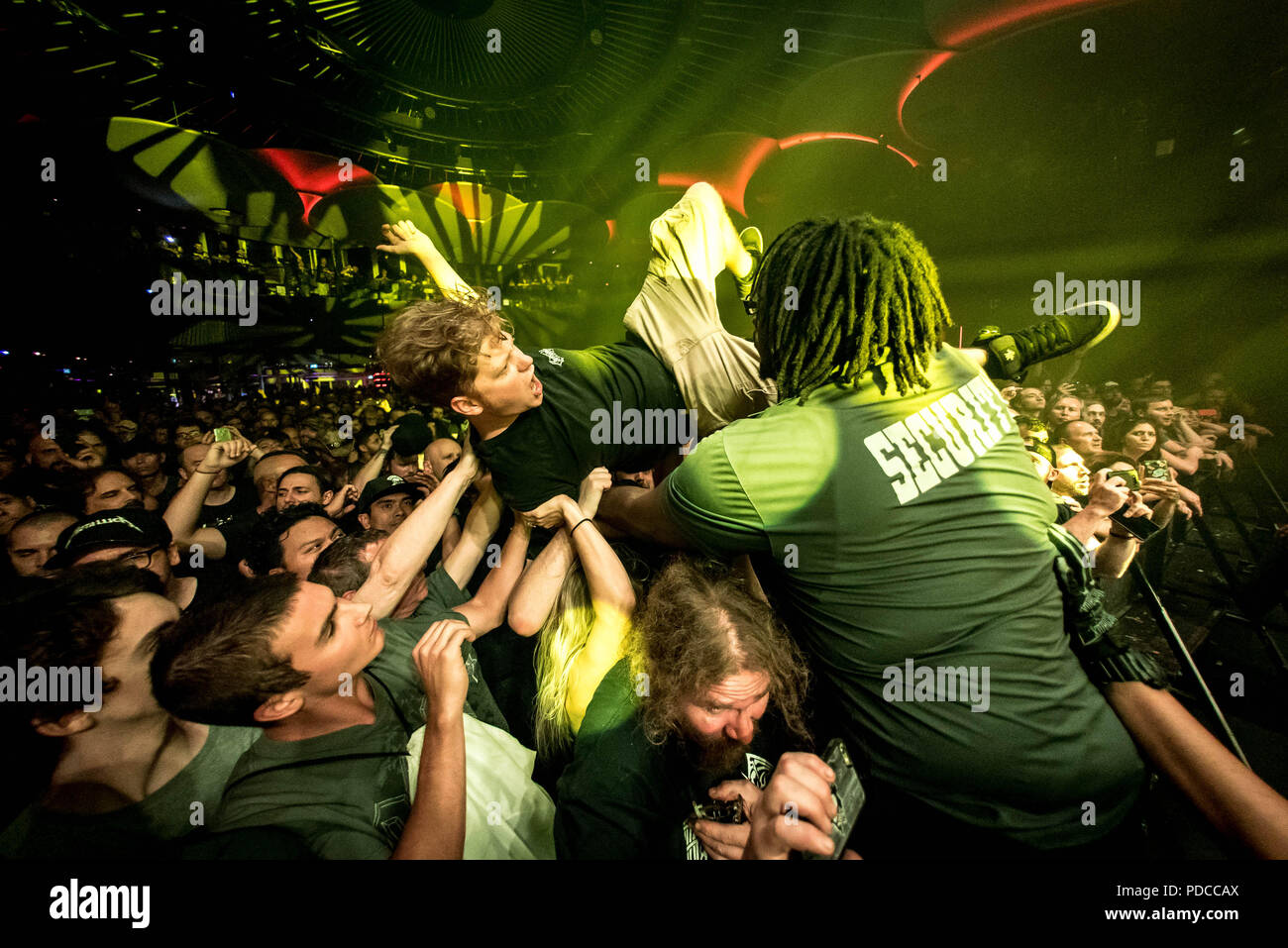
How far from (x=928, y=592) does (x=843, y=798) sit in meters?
0.49

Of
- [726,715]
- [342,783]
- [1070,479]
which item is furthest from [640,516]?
[1070,479]

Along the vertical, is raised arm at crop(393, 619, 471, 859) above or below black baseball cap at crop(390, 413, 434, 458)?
below

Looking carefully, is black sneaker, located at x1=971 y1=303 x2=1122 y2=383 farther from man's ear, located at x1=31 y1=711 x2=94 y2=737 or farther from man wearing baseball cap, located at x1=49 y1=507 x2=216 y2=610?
man wearing baseball cap, located at x1=49 y1=507 x2=216 y2=610

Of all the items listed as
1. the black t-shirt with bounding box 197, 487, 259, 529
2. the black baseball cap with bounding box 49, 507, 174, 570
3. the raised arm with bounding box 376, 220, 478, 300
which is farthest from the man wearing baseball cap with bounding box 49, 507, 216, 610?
the raised arm with bounding box 376, 220, 478, 300

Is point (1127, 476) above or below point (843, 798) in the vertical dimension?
above

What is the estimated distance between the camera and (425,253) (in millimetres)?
1861

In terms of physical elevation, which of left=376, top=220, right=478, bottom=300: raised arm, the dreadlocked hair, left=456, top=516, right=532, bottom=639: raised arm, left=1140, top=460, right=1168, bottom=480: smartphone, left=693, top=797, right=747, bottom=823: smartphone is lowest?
left=693, top=797, right=747, bottom=823: smartphone

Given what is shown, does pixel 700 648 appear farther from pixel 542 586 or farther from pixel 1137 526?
pixel 1137 526

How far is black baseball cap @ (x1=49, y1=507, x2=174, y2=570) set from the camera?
2.00 m

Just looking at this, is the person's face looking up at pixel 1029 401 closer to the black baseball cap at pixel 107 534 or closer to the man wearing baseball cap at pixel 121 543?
the man wearing baseball cap at pixel 121 543

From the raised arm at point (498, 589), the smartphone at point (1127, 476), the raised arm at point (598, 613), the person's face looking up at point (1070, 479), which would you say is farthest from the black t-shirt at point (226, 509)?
the person's face looking up at point (1070, 479)

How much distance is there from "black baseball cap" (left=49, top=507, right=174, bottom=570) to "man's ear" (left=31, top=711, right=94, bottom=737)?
104cm


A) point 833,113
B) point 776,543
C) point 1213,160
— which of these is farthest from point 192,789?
point 1213,160
